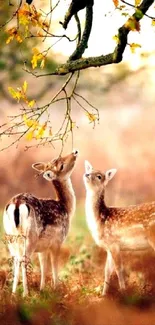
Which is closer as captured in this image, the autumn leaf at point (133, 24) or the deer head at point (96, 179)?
the autumn leaf at point (133, 24)

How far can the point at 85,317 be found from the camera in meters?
6.50

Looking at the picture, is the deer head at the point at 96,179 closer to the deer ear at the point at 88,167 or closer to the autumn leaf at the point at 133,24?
the deer ear at the point at 88,167

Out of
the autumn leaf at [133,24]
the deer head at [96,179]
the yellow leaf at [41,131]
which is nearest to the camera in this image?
the autumn leaf at [133,24]

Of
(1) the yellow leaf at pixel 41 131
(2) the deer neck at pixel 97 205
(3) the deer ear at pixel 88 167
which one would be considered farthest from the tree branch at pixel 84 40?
(2) the deer neck at pixel 97 205

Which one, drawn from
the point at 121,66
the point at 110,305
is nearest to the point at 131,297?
the point at 110,305

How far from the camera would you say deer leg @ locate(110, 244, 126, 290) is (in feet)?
21.2

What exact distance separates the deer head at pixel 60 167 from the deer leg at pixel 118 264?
62 centimetres

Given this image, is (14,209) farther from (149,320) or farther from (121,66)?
(121,66)

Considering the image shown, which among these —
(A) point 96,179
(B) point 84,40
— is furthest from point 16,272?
(B) point 84,40

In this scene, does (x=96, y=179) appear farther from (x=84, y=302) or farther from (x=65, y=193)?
(x=84, y=302)

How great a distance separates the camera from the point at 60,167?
6742mm

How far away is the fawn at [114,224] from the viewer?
6.50m

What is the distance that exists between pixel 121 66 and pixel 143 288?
206 inches

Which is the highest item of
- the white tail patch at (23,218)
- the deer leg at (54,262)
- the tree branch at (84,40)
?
the tree branch at (84,40)
